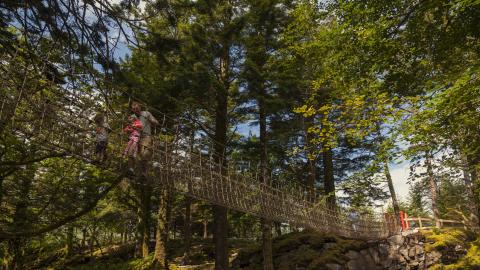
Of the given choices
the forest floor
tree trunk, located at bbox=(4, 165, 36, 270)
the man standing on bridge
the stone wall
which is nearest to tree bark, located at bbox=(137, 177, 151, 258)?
the forest floor

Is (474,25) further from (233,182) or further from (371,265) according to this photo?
(371,265)

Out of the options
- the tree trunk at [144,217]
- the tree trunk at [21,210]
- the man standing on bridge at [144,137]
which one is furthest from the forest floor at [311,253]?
the man standing on bridge at [144,137]

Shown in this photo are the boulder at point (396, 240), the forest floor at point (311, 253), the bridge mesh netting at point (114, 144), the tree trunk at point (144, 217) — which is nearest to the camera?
the bridge mesh netting at point (114, 144)

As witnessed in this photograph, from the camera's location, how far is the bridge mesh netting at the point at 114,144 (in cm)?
330

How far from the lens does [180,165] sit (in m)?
4.96

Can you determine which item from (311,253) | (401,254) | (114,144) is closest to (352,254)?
(311,253)

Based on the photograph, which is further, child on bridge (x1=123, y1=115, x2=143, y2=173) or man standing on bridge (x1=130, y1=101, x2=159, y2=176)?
man standing on bridge (x1=130, y1=101, x2=159, y2=176)

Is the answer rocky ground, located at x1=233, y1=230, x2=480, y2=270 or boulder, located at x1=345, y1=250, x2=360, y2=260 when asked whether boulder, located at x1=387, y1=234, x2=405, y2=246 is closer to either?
rocky ground, located at x1=233, y1=230, x2=480, y2=270

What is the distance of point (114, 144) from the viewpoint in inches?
168

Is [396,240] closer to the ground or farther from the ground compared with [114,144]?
closer to the ground

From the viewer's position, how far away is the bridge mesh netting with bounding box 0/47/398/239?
3299mm

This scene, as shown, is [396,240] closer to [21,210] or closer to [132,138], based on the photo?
[132,138]

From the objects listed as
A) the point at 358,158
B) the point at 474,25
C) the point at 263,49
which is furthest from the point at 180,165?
the point at 358,158

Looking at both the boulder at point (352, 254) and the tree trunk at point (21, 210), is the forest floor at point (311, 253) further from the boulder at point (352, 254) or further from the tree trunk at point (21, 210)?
the tree trunk at point (21, 210)
